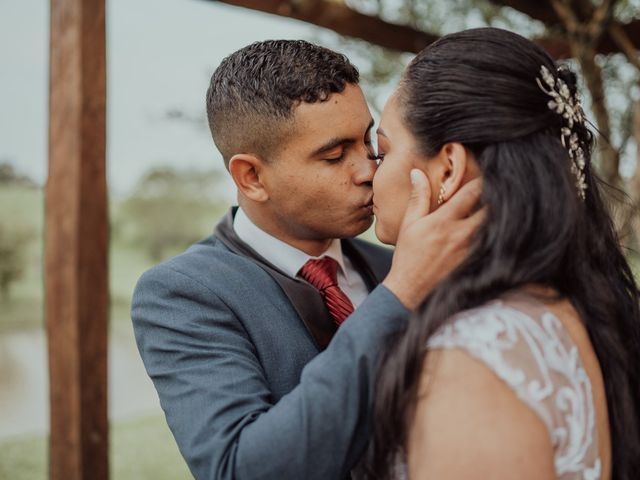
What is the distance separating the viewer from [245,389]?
5.86ft

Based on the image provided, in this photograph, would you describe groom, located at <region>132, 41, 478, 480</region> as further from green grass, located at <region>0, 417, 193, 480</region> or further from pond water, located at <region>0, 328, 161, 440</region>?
green grass, located at <region>0, 417, 193, 480</region>

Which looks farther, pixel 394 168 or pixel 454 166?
pixel 394 168

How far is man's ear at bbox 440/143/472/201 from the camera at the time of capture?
1638mm

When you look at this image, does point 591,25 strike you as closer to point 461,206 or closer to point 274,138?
point 274,138

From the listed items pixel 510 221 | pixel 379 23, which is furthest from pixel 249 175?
pixel 379 23

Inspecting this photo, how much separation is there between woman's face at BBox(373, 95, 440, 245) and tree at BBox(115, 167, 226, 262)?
6.09 m

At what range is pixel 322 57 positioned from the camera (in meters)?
2.18

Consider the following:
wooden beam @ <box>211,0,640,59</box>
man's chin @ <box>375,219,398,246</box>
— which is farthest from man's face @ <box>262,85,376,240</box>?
wooden beam @ <box>211,0,640,59</box>

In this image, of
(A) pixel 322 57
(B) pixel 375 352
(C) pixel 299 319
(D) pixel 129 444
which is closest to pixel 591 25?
(A) pixel 322 57

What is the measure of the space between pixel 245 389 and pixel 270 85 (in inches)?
37.3

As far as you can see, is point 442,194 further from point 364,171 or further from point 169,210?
point 169,210

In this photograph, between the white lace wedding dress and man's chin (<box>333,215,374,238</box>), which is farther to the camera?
man's chin (<box>333,215,374,238</box>)

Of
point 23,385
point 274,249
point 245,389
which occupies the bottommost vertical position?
point 23,385

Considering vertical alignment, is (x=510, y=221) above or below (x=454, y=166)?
below
